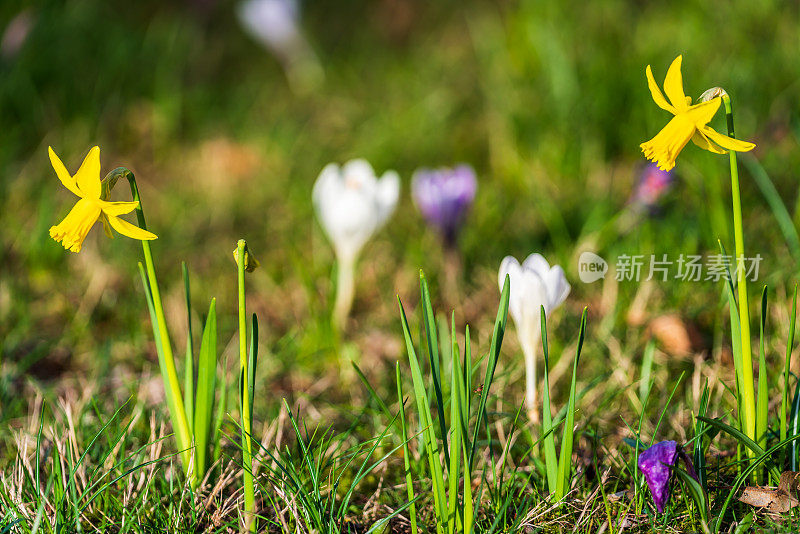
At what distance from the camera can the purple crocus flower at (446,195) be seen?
2154mm

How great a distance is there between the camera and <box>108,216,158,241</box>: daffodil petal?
1.12m

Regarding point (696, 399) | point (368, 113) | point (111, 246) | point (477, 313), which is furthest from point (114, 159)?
point (696, 399)

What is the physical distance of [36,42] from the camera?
3.27 metres

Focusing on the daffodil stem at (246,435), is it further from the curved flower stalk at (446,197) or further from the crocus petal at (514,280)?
the curved flower stalk at (446,197)

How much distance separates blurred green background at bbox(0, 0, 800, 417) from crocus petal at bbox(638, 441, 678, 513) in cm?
68

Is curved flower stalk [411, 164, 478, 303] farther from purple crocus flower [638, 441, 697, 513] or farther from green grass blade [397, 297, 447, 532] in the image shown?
purple crocus flower [638, 441, 697, 513]

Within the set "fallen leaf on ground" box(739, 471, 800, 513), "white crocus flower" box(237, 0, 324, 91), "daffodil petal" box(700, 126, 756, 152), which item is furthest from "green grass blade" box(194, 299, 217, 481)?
"white crocus flower" box(237, 0, 324, 91)

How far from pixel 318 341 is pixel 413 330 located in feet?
0.87

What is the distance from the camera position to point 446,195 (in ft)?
→ 7.08

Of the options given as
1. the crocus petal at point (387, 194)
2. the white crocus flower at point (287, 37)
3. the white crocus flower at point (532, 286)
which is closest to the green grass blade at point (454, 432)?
the white crocus flower at point (532, 286)

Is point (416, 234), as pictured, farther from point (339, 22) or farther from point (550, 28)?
point (339, 22)

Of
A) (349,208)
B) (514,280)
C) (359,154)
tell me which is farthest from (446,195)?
(359,154)

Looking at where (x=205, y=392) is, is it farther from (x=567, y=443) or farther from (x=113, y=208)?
(x=567, y=443)

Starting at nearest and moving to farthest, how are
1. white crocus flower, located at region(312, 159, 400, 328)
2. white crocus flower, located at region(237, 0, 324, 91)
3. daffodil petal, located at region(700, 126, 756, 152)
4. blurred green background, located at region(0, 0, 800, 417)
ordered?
1. daffodil petal, located at region(700, 126, 756, 152)
2. white crocus flower, located at region(312, 159, 400, 328)
3. blurred green background, located at region(0, 0, 800, 417)
4. white crocus flower, located at region(237, 0, 324, 91)
